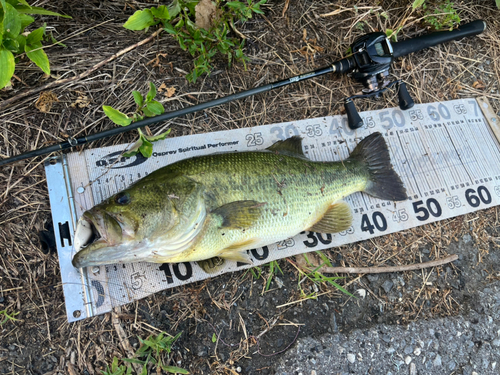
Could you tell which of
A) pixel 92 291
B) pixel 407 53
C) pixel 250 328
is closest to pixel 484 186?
pixel 407 53

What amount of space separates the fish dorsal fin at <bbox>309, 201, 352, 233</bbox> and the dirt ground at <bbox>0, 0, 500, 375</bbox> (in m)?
0.36

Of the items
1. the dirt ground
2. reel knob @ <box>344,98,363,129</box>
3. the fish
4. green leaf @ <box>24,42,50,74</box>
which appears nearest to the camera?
the fish

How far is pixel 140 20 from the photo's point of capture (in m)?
2.62

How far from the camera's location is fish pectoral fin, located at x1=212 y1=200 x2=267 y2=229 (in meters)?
2.46

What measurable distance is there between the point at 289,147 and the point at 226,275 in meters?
1.35

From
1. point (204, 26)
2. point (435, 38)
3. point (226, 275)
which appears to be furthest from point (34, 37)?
point (435, 38)

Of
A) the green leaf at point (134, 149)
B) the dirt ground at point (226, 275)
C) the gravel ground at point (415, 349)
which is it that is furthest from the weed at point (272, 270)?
the green leaf at point (134, 149)

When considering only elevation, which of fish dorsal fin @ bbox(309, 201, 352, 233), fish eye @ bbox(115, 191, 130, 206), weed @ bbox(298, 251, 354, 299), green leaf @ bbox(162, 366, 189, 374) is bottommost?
green leaf @ bbox(162, 366, 189, 374)

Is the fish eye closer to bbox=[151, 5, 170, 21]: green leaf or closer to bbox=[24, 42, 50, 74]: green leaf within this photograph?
bbox=[24, 42, 50, 74]: green leaf

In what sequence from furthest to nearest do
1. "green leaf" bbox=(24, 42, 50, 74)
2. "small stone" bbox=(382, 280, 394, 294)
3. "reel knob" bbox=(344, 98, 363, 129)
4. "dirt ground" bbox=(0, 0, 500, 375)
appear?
"reel knob" bbox=(344, 98, 363, 129), "small stone" bbox=(382, 280, 394, 294), "dirt ground" bbox=(0, 0, 500, 375), "green leaf" bbox=(24, 42, 50, 74)

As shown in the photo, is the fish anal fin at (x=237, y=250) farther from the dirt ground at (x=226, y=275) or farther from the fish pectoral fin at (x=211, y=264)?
the dirt ground at (x=226, y=275)

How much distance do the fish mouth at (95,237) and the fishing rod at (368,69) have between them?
2.73 feet

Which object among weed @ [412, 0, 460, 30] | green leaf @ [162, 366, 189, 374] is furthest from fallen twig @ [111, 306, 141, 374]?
weed @ [412, 0, 460, 30]

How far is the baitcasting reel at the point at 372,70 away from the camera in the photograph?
3.19 metres
